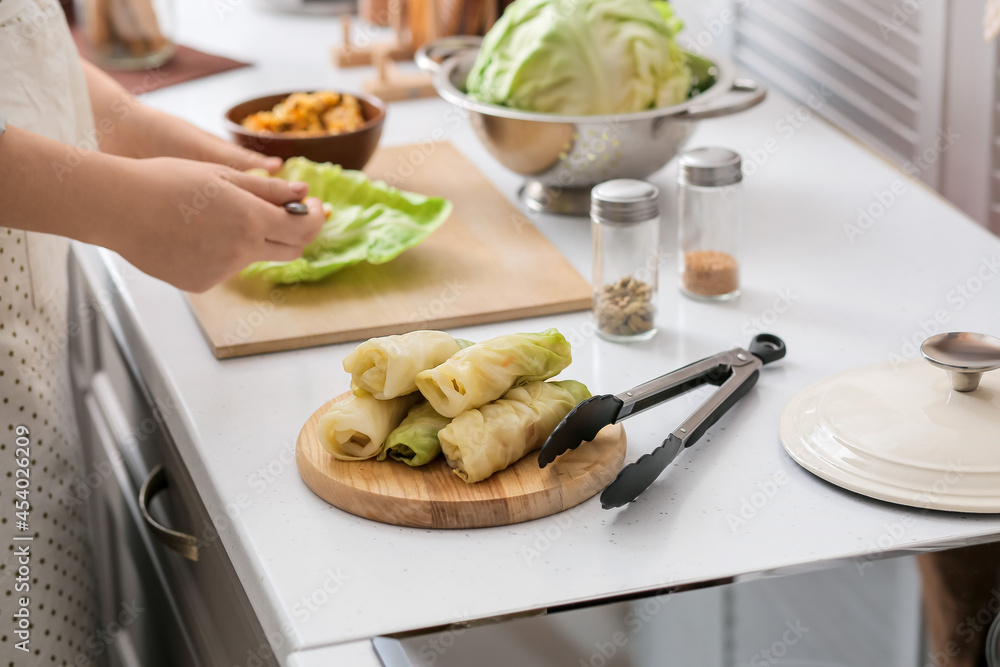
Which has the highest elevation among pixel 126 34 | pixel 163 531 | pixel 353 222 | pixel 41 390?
pixel 126 34

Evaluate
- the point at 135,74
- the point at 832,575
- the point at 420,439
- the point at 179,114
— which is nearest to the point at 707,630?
the point at 832,575

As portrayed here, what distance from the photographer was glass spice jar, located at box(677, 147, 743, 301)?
3.76 feet

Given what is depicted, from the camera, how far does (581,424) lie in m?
0.81

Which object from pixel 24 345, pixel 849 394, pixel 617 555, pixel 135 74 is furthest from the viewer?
pixel 135 74

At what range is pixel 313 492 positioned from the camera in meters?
0.85

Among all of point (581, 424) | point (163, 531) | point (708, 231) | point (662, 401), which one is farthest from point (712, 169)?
point (163, 531)

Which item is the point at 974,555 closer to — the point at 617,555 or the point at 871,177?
the point at 617,555

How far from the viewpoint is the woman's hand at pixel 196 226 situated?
97cm

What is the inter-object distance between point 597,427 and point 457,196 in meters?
0.70

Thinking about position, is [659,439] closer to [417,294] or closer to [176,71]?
[417,294]

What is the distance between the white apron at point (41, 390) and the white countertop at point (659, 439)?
111 mm

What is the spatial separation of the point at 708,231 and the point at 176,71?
1253 mm

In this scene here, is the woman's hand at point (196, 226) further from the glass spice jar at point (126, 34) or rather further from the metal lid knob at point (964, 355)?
the glass spice jar at point (126, 34)

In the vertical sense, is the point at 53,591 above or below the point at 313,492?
below
